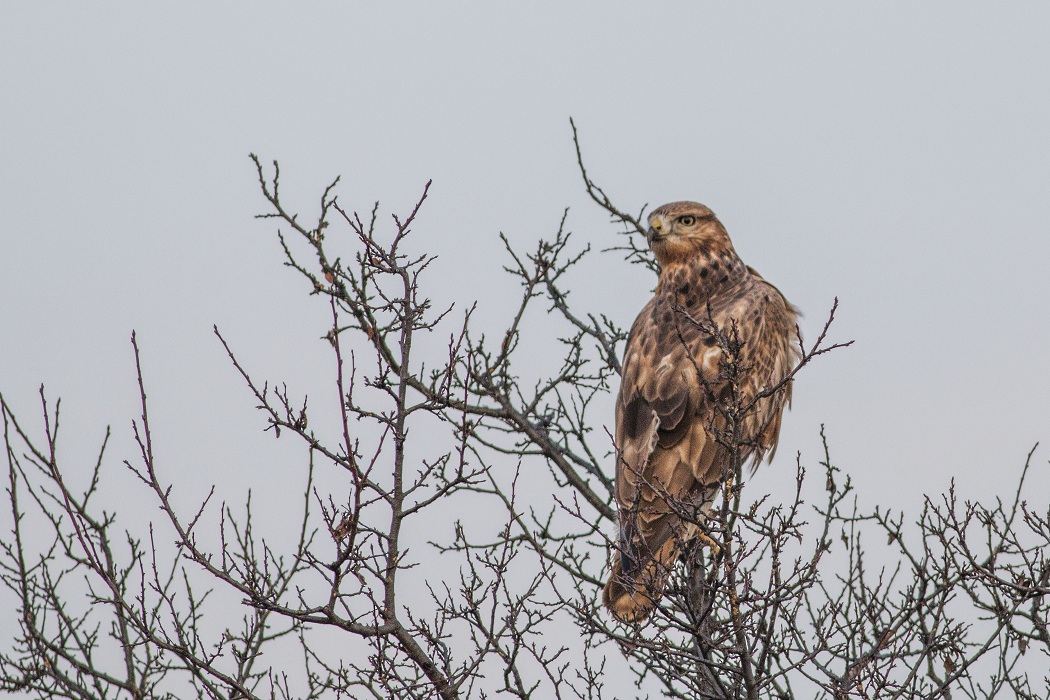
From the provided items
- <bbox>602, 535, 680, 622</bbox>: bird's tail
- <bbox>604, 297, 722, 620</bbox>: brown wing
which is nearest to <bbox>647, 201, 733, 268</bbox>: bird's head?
<bbox>604, 297, 722, 620</bbox>: brown wing

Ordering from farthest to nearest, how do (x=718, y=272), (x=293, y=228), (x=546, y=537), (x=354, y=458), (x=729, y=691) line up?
(x=718, y=272)
(x=546, y=537)
(x=293, y=228)
(x=729, y=691)
(x=354, y=458)

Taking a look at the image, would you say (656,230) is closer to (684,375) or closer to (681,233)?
(681,233)

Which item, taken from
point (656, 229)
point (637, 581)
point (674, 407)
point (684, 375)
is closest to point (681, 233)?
point (656, 229)

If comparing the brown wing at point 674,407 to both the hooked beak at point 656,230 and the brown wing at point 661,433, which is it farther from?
the hooked beak at point 656,230

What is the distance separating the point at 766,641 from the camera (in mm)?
3820

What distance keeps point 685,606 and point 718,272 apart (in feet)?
Result: 10.9

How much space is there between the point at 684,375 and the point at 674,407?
191 mm

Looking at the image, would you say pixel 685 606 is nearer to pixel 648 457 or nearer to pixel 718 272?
pixel 648 457

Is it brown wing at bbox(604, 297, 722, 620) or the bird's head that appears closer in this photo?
brown wing at bbox(604, 297, 722, 620)

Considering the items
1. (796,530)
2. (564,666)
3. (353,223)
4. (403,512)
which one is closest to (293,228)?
(353,223)

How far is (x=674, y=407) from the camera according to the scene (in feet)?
18.7

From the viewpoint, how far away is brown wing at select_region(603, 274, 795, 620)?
204 inches

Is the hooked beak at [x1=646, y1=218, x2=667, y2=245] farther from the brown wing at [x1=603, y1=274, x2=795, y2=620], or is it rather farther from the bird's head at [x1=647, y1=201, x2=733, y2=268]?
the brown wing at [x1=603, y1=274, x2=795, y2=620]

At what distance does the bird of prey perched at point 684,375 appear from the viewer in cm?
515
